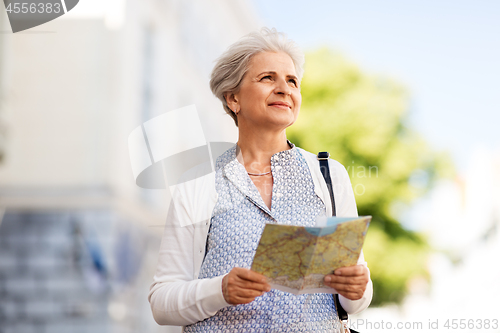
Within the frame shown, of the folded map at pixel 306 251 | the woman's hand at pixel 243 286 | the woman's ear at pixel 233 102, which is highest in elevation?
the woman's ear at pixel 233 102

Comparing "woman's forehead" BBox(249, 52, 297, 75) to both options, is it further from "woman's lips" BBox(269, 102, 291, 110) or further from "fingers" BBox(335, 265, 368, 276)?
"fingers" BBox(335, 265, 368, 276)

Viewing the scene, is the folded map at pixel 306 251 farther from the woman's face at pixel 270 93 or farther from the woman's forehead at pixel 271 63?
the woman's forehead at pixel 271 63

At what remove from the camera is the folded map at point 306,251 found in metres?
1.28

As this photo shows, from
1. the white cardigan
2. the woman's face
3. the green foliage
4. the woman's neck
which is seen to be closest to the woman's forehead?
the woman's face

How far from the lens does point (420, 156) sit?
11.3 meters

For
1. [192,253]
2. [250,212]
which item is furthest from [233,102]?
[192,253]

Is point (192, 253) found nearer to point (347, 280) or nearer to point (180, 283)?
point (180, 283)

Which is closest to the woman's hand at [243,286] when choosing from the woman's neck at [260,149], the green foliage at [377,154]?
the woman's neck at [260,149]

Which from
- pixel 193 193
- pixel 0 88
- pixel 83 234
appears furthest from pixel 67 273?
pixel 193 193

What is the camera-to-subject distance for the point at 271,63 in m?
1.87

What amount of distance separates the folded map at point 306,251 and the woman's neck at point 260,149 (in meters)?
0.53

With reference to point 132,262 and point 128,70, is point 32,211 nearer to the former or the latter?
point 132,262

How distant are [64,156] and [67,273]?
190 centimetres

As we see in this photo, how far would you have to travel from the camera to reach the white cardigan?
Answer: 155cm
